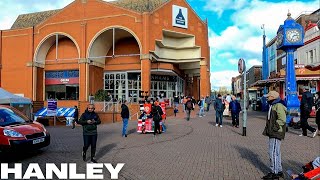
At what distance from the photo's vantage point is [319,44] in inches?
1176

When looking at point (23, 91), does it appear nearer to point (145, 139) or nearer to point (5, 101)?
point (5, 101)

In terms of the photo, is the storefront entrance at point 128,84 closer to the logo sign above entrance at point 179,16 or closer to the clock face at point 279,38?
the logo sign above entrance at point 179,16

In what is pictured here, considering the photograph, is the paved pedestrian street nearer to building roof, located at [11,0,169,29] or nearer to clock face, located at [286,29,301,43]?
clock face, located at [286,29,301,43]

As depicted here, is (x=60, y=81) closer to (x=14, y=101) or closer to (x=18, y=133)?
(x=14, y=101)

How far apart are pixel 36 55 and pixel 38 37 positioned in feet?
6.96

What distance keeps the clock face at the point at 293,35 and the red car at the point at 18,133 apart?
518 inches

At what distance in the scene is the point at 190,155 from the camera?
27.5ft

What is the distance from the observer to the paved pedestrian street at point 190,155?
21.6ft

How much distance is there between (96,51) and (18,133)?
25182 millimetres

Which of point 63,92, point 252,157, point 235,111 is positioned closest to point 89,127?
point 252,157

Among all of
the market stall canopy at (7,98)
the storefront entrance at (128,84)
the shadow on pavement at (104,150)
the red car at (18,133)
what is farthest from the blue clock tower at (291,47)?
the storefront entrance at (128,84)

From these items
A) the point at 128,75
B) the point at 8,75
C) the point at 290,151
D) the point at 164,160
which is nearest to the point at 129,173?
the point at 164,160

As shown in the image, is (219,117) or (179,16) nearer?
(219,117)

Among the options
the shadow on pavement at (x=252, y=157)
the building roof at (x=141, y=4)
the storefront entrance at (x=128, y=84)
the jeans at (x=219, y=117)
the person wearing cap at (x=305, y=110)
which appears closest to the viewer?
the shadow on pavement at (x=252, y=157)
